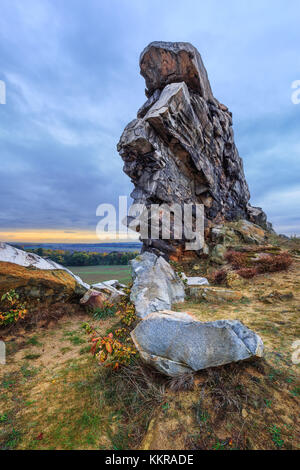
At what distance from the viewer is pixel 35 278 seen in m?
6.88

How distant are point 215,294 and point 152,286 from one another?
9.90ft

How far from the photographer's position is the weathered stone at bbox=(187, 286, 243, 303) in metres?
7.93

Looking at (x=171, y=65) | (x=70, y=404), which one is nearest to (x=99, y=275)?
(x=70, y=404)

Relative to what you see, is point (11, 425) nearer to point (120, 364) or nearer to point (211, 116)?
point (120, 364)

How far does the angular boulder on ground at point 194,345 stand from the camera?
3.02m

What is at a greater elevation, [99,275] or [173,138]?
[173,138]

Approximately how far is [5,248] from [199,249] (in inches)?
535

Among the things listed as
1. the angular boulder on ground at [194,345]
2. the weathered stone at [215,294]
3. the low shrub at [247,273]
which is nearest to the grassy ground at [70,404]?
the angular boulder on ground at [194,345]

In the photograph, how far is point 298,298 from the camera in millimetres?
7008

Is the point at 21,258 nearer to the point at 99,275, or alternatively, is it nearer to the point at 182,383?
the point at 182,383

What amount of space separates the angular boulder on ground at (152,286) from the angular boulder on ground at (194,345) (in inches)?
107

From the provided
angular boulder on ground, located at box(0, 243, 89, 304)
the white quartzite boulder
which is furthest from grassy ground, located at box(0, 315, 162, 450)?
the white quartzite boulder

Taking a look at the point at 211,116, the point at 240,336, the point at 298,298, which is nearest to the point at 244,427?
the point at 240,336

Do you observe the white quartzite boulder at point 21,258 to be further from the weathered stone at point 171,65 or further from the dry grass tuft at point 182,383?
the weathered stone at point 171,65
